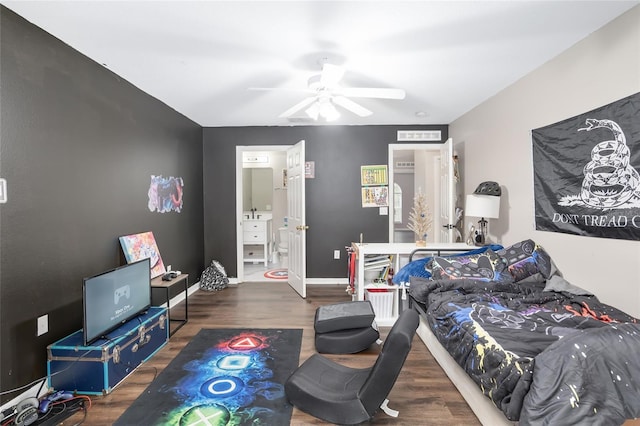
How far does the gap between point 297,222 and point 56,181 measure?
286 centimetres

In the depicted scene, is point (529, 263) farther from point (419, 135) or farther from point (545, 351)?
point (419, 135)

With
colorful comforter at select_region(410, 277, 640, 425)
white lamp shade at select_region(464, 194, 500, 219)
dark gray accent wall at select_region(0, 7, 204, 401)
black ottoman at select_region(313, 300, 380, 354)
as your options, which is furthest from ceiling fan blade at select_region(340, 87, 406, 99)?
dark gray accent wall at select_region(0, 7, 204, 401)

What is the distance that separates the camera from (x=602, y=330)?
1.43 m

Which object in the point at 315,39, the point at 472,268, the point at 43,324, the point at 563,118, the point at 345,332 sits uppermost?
the point at 315,39

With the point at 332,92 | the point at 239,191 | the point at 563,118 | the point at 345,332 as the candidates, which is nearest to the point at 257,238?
the point at 239,191

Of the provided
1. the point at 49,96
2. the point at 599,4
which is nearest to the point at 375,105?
the point at 599,4

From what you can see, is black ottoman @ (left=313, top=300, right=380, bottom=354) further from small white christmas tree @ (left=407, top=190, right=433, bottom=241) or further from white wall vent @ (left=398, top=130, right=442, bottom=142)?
white wall vent @ (left=398, top=130, right=442, bottom=142)

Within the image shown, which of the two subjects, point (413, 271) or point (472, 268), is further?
point (413, 271)

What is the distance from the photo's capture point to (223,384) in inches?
90.7

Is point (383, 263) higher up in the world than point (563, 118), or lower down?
lower down

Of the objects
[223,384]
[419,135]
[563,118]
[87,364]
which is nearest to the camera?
[87,364]

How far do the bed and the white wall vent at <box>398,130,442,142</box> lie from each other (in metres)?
2.31

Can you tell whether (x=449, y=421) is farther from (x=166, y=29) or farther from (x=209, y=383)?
(x=166, y=29)

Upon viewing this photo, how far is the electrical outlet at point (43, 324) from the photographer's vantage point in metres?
2.17
